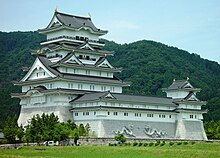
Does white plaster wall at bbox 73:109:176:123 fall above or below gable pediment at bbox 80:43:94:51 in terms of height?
below

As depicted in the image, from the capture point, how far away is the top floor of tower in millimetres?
70750

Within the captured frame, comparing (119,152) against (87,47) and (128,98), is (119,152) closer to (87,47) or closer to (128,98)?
(128,98)

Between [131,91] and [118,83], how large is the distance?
43585 millimetres

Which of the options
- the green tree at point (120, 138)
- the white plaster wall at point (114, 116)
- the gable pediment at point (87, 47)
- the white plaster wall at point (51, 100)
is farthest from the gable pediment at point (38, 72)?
the green tree at point (120, 138)

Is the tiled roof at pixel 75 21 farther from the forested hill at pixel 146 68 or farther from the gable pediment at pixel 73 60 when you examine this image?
the forested hill at pixel 146 68

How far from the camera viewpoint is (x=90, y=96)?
6391 cm

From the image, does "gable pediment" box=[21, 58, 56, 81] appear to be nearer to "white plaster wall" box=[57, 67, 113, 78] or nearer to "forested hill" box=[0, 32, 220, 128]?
"white plaster wall" box=[57, 67, 113, 78]

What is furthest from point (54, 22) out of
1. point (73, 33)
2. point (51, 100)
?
point (51, 100)

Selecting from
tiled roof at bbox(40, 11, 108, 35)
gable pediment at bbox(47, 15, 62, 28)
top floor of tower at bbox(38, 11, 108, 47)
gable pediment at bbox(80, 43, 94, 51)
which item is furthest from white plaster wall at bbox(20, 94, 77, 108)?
gable pediment at bbox(47, 15, 62, 28)

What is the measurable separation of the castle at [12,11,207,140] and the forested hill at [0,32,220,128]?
27.3 m

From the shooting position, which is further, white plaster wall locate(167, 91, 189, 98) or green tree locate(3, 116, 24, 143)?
white plaster wall locate(167, 91, 189, 98)

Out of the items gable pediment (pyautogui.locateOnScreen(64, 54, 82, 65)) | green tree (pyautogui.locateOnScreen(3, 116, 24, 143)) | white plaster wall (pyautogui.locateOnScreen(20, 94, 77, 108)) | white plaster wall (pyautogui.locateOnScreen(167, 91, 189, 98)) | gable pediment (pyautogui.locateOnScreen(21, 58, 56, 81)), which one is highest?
gable pediment (pyautogui.locateOnScreen(64, 54, 82, 65))

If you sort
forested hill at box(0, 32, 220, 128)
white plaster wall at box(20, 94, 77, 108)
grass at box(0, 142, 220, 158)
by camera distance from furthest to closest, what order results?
1. forested hill at box(0, 32, 220, 128)
2. white plaster wall at box(20, 94, 77, 108)
3. grass at box(0, 142, 220, 158)

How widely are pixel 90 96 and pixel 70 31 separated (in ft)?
39.3
